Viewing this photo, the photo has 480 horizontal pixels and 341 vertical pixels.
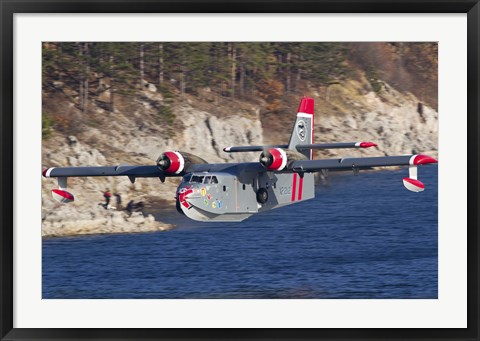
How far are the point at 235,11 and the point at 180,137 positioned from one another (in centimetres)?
4152

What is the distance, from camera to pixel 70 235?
4834cm

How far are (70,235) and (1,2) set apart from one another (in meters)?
30.4

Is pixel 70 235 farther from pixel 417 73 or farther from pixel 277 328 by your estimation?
pixel 417 73

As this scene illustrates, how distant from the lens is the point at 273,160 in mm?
34062

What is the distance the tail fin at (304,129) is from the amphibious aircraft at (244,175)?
4 cm

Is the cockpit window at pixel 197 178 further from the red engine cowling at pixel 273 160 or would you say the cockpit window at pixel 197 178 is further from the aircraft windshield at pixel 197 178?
the red engine cowling at pixel 273 160

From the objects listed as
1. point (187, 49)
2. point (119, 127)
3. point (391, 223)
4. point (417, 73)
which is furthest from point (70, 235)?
point (417, 73)

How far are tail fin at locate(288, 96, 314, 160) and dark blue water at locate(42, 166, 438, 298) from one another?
542 cm

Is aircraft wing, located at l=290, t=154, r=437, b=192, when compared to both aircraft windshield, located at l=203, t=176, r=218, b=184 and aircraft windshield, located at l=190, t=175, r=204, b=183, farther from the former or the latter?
aircraft windshield, located at l=190, t=175, r=204, b=183

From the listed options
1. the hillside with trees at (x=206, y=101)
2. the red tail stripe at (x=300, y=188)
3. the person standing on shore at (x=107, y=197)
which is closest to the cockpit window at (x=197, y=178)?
the red tail stripe at (x=300, y=188)

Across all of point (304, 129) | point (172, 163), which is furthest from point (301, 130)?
point (172, 163)

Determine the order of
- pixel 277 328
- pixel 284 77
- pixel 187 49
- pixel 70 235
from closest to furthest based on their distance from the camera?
pixel 277 328 < pixel 70 235 < pixel 187 49 < pixel 284 77

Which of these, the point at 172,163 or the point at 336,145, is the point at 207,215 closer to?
the point at 172,163

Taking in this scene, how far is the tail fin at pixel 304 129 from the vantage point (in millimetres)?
37531
